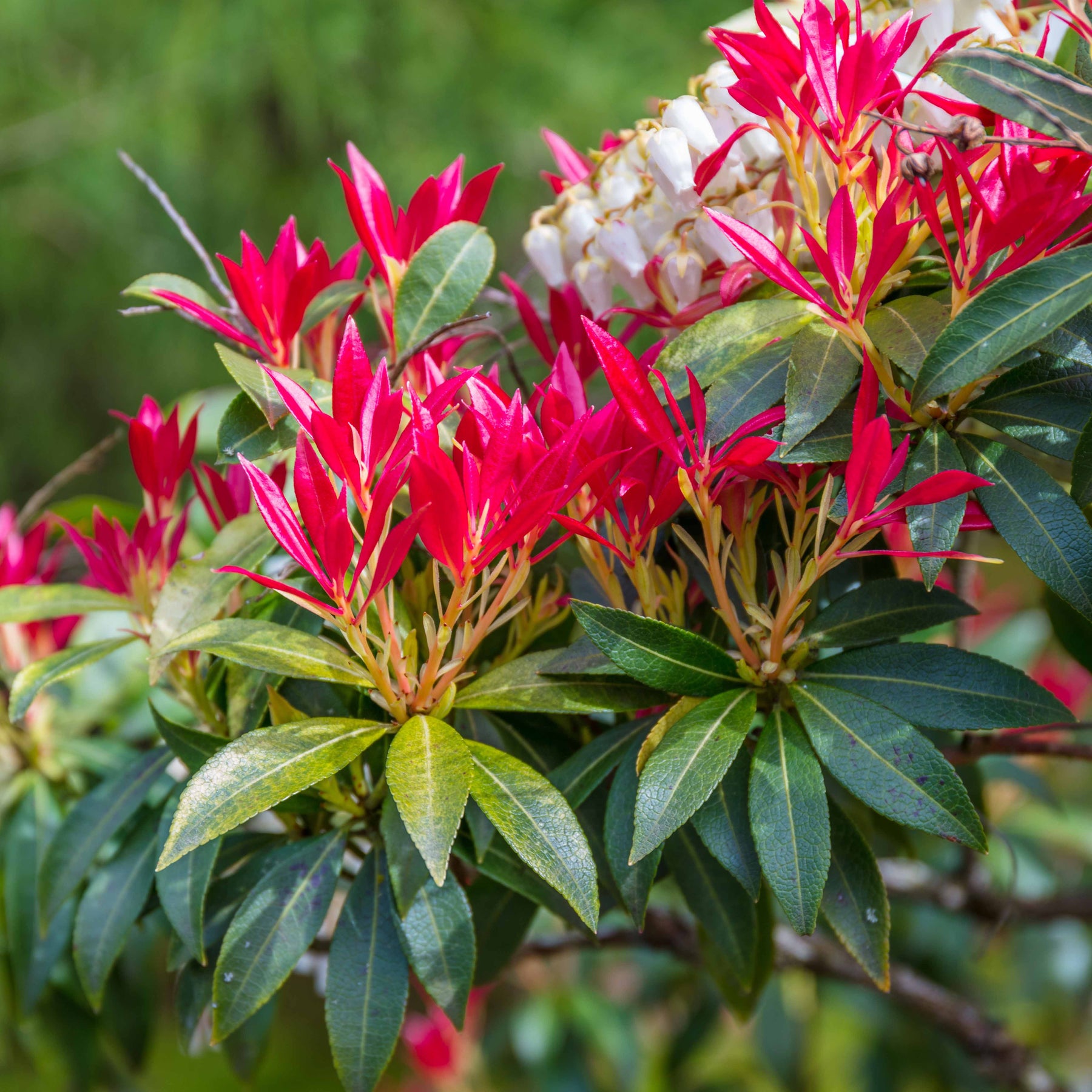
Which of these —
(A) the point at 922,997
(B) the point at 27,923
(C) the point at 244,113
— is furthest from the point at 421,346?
(C) the point at 244,113

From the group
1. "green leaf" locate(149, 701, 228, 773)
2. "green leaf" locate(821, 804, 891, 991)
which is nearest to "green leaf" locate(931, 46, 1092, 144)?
"green leaf" locate(821, 804, 891, 991)

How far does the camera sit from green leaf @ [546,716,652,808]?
406 mm

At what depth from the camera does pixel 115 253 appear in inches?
86.4

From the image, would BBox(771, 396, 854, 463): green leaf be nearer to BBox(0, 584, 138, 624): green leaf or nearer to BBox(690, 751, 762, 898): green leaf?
BBox(690, 751, 762, 898): green leaf

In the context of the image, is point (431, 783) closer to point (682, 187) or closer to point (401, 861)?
point (401, 861)

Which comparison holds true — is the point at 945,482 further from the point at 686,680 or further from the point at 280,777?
the point at 280,777

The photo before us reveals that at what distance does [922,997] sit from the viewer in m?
0.75

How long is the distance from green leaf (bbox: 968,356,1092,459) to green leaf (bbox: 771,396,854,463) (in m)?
0.06

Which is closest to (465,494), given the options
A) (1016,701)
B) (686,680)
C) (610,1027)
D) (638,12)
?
(686,680)

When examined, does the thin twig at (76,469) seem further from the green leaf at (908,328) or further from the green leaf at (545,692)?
the green leaf at (908,328)

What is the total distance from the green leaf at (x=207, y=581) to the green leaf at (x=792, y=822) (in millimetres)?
236

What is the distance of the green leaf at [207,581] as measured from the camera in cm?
43

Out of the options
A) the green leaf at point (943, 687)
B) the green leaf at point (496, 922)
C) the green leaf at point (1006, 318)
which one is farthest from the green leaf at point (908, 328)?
the green leaf at point (496, 922)

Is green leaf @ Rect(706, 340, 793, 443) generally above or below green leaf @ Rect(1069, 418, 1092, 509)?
above
